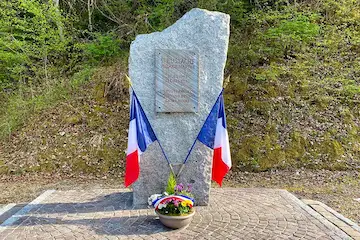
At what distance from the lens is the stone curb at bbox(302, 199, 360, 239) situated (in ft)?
14.1

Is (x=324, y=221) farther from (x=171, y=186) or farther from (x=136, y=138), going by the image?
(x=136, y=138)

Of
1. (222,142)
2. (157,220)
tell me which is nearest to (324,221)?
(222,142)

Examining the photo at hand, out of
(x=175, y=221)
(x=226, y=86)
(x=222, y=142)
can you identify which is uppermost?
(x=226, y=86)

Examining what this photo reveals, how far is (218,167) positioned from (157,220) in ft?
4.15

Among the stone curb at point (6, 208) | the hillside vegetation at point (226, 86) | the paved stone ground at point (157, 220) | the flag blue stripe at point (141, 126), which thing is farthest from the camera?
the hillside vegetation at point (226, 86)

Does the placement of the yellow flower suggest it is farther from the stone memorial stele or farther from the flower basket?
the stone memorial stele

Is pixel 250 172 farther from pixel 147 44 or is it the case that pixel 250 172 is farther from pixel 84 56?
pixel 84 56

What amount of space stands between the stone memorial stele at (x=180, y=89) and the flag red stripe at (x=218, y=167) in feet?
0.42

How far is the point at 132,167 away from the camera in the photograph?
4.90m

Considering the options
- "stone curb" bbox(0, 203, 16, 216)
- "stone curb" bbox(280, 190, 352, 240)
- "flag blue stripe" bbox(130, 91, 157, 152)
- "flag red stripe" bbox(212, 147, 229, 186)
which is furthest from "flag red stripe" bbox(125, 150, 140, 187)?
"stone curb" bbox(280, 190, 352, 240)

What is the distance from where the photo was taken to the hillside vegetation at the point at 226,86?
8031 mm

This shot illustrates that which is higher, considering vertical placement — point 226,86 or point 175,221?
point 226,86

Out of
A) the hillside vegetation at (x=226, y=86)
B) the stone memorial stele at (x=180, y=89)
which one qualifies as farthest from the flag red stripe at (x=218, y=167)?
the hillside vegetation at (x=226, y=86)

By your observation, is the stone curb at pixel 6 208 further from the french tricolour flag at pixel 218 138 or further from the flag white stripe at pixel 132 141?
the french tricolour flag at pixel 218 138
